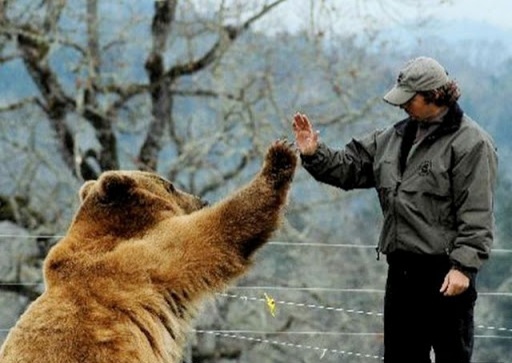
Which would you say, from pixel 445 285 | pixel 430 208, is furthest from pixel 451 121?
pixel 445 285

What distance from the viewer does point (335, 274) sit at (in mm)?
14109

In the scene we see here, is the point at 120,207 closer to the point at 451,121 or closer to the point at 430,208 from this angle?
the point at 430,208

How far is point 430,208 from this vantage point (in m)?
3.99

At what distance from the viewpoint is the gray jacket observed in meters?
3.88

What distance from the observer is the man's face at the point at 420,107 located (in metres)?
4.02

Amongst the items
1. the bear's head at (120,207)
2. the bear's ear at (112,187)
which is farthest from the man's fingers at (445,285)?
the bear's ear at (112,187)

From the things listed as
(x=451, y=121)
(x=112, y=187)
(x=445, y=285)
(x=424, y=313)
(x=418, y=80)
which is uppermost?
(x=418, y=80)

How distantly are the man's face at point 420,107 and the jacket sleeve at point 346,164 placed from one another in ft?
1.07

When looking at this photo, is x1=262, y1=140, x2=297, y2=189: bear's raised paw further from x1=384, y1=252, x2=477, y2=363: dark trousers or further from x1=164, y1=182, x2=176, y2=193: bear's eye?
x1=384, y1=252, x2=477, y2=363: dark trousers

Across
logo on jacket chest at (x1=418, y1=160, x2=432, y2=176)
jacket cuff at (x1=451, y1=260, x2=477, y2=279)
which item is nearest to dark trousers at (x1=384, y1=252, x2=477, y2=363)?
jacket cuff at (x1=451, y1=260, x2=477, y2=279)

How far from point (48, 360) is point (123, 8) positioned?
1118 centimetres

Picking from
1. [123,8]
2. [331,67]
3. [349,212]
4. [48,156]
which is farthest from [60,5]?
[349,212]

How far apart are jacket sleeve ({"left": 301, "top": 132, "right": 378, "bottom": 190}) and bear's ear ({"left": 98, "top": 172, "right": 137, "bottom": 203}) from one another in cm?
80

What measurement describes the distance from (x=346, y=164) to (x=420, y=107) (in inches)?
17.4
